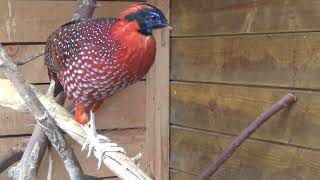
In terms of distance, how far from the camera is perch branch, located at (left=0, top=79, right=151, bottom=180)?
143cm

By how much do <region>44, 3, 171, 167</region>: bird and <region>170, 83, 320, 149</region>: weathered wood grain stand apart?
0.45m

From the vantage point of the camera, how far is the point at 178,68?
225cm

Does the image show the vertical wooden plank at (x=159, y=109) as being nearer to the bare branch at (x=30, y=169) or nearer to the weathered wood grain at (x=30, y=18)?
the weathered wood grain at (x=30, y=18)

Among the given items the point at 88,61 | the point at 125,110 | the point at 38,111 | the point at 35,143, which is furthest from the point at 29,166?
the point at 125,110

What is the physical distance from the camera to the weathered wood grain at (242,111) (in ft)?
5.46

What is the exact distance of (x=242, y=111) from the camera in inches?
75.7

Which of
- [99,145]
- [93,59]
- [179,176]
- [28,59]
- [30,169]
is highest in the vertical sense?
[93,59]

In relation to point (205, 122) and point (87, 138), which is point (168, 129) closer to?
point (205, 122)

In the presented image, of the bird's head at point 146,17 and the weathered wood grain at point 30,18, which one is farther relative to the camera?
the weathered wood grain at point 30,18

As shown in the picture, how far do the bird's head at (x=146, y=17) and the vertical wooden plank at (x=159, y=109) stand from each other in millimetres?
723

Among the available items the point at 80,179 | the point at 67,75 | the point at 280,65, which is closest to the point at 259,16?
the point at 280,65

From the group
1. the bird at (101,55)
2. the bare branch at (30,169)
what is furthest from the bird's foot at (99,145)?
the bare branch at (30,169)

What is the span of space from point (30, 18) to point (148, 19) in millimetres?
746

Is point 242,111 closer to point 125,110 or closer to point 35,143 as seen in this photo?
point 125,110
